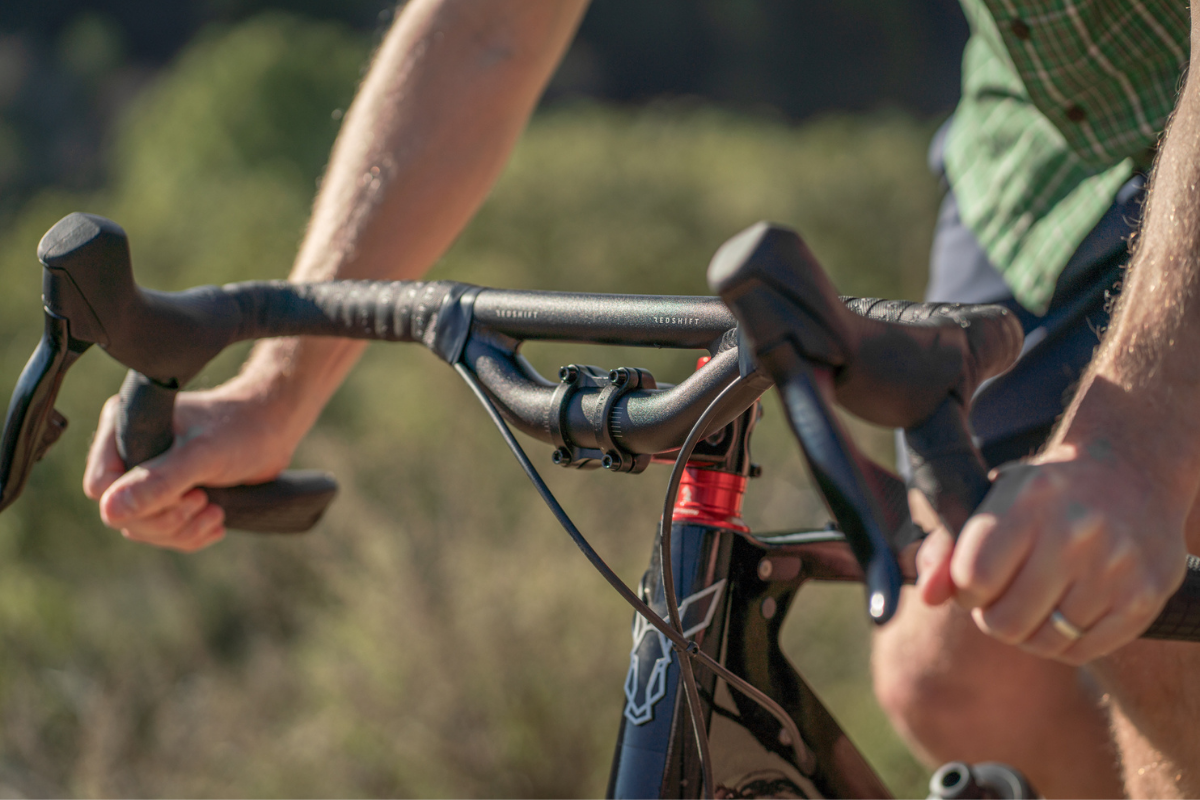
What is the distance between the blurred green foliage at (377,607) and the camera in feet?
9.76

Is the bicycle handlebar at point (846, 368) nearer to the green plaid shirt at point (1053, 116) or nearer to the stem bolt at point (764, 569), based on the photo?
the stem bolt at point (764, 569)

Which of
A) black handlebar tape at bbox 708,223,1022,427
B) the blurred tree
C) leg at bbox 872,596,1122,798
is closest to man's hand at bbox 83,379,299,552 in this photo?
black handlebar tape at bbox 708,223,1022,427

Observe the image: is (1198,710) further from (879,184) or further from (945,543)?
(879,184)

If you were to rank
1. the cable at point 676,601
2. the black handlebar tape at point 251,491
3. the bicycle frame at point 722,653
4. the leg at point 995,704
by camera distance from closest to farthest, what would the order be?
1. the cable at point 676,601
2. the bicycle frame at point 722,653
3. the black handlebar tape at point 251,491
4. the leg at point 995,704

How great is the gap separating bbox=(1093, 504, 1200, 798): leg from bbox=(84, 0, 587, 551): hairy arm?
35.2 inches

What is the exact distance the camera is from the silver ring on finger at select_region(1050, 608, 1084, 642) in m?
0.55

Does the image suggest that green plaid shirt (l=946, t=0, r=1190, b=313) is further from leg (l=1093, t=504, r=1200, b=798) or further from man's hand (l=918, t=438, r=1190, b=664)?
man's hand (l=918, t=438, r=1190, b=664)

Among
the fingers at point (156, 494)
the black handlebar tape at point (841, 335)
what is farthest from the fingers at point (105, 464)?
the black handlebar tape at point (841, 335)

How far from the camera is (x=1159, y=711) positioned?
101cm

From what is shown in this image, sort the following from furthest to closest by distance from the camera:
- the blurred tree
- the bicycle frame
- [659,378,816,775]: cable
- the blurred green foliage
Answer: the blurred tree
the blurred green foliage
the bicycle frame
[659,378,816,775]: cable

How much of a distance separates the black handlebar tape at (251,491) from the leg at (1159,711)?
2.75 feet

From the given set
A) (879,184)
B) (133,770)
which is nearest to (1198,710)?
(133,770)

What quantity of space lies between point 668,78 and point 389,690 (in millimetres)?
8912

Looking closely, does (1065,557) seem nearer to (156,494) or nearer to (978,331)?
(978,331)
